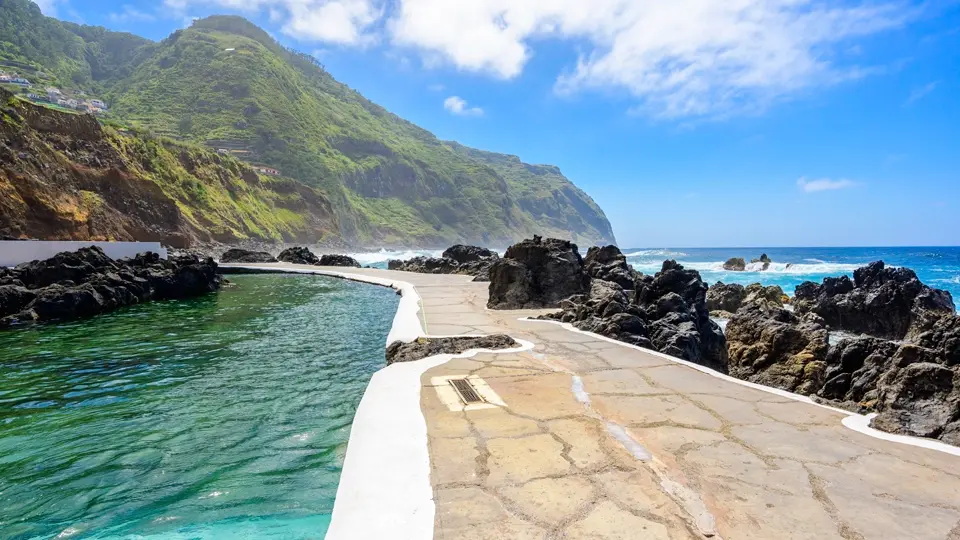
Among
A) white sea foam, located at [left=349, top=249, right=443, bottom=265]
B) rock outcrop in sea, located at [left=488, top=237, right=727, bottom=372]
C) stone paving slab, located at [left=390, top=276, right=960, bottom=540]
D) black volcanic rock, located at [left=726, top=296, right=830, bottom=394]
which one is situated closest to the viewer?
stone paving slab, located at [left=390, top=276, right=960, bottom=540]

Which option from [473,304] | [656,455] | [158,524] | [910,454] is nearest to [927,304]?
[473,304]

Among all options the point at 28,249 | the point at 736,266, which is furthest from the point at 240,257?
the point at 736,266

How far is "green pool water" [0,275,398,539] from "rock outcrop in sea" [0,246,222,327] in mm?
1970

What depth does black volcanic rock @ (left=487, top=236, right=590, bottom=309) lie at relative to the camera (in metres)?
12.3

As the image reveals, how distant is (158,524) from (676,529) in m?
3.37

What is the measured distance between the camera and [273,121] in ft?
324

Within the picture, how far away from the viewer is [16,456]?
4.31 meters

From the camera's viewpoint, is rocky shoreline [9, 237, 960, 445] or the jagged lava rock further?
the jagged lava rock

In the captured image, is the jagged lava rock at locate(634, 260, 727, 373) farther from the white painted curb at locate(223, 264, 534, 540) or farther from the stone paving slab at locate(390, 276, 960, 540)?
the white painted curb at locate(223, 264, 534, 540)

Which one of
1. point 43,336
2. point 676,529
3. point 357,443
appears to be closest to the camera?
point 676,529

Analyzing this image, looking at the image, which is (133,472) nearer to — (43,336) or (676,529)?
(676,529)

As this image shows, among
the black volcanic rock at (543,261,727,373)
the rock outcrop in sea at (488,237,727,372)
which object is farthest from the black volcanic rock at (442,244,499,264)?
the black volcanic rock at (543,261,727,373)

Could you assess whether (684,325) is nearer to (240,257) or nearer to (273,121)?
(240,257)

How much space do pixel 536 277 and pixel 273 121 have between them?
335ft
